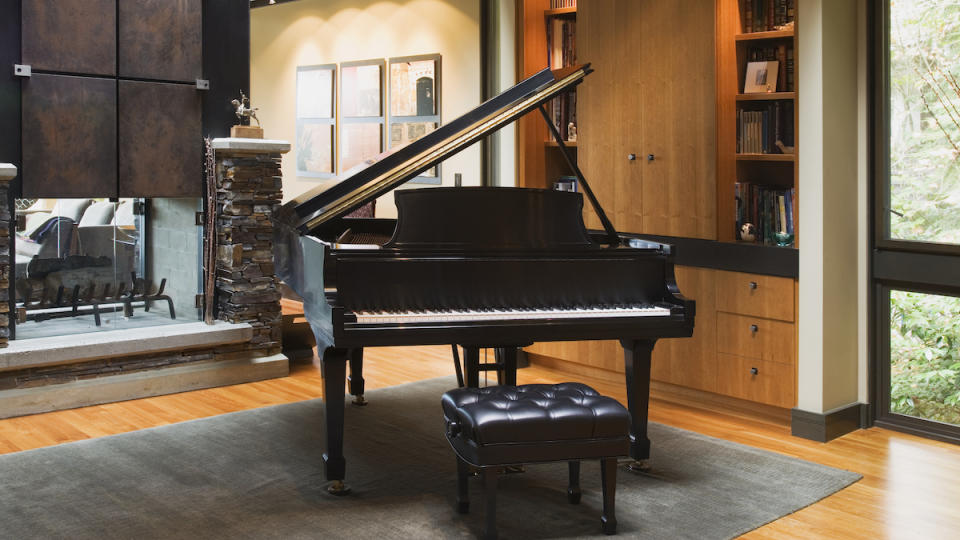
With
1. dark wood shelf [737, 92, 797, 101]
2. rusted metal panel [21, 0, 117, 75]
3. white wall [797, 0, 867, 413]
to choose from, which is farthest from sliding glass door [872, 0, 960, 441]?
rusted metal panel [21, 0, 117, 75]

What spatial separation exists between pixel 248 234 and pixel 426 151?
236 cm

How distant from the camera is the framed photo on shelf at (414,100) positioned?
8.07m

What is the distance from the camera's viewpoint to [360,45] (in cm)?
891

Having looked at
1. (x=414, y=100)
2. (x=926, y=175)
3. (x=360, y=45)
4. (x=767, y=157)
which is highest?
(x=360, y=45)

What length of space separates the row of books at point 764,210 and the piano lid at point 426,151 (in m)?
1.45

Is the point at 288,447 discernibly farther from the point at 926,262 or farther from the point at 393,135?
the point at 393,135

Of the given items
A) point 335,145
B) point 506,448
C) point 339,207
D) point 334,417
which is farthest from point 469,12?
point 506,448

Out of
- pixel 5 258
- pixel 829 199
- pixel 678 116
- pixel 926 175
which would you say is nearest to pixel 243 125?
pixel 5 258

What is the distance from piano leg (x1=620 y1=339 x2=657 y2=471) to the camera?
399 cm

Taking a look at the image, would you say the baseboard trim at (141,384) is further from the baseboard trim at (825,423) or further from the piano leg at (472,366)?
the baseboard trim at (825,423)

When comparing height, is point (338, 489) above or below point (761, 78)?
below

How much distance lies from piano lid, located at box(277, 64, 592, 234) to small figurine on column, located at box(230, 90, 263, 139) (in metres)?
1.90

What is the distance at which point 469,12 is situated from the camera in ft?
25.1

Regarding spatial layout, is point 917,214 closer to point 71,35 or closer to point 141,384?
point 141,384
